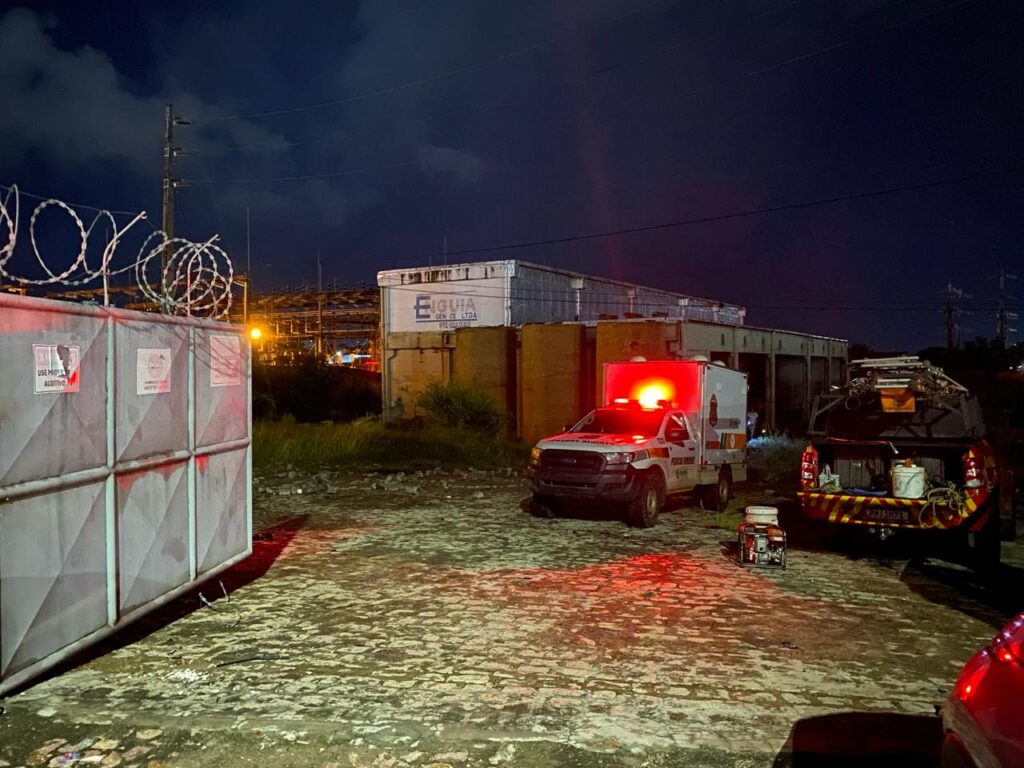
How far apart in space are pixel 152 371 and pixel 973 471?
8584 millimetres

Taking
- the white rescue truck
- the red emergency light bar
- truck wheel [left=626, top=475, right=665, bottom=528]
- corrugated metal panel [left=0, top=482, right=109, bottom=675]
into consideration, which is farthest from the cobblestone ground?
the red emergency light bar

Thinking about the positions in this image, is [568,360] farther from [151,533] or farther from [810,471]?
[151,533]

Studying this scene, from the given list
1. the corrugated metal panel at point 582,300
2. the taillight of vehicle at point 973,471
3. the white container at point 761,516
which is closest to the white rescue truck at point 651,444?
the white container at point 761,516

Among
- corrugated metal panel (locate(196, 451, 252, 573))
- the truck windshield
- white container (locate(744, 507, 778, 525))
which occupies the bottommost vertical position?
white container (locate(744, 507, 778, 525))

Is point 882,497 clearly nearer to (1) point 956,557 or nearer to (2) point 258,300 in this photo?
(1) point 956,557

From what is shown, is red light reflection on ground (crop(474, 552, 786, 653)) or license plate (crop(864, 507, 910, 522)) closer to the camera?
red light reflection on ground (crop(474, 552, 786, 653))

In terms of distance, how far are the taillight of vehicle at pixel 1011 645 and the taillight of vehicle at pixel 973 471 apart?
21.5 ft

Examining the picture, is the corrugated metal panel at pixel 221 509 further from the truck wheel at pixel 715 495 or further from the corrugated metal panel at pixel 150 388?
the truck wheel at pixel 715 495

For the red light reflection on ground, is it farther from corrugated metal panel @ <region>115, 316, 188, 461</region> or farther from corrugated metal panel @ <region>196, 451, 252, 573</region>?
corrugated metal panel @ <region>115, 316, 188, 461</region>

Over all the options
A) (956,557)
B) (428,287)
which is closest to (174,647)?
(956,557)

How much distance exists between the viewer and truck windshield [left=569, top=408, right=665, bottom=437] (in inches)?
501

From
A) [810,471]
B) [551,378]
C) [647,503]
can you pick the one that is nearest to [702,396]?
[647,503]

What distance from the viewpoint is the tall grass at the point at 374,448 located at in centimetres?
2019

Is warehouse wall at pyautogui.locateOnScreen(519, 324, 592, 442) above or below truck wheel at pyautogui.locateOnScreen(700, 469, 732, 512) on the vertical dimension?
above
